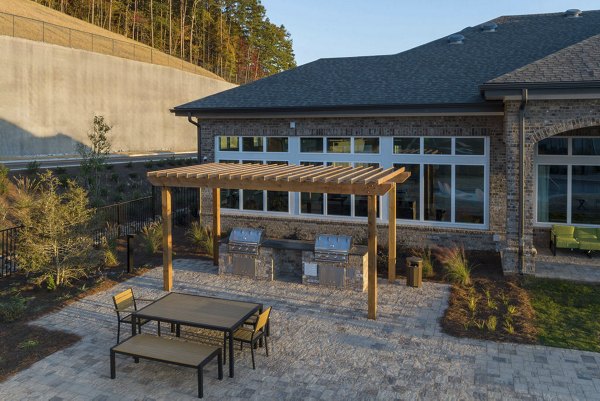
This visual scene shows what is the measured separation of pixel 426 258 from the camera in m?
12.3

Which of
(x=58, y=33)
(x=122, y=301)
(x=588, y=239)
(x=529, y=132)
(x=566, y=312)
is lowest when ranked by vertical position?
(x=566, y=312)

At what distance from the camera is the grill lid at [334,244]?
10.4 meters

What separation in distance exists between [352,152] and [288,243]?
4131 mm

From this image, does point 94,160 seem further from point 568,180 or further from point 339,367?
point 568,180

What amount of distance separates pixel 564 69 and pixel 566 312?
5.26 m

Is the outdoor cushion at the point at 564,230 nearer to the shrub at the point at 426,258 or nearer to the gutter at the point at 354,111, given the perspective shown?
the shrub at the point at 426,258

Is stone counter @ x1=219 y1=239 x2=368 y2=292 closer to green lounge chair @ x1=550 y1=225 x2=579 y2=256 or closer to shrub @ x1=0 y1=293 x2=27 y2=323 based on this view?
shrub @ x1=0 y1=293 x2=27 y2=323

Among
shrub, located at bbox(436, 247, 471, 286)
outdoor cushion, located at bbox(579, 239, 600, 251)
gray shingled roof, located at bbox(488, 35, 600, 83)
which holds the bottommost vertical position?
shrub, located at bbox(436, 247, 471, 286)

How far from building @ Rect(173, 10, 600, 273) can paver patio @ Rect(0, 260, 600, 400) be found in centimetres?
430

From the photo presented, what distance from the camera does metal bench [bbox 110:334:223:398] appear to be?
6.18 meters

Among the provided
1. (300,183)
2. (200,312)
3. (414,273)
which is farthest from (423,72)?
(200,312)

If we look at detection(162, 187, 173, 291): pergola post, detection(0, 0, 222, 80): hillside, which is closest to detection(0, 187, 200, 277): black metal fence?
detection(162, 187, 173, 291): pergola post

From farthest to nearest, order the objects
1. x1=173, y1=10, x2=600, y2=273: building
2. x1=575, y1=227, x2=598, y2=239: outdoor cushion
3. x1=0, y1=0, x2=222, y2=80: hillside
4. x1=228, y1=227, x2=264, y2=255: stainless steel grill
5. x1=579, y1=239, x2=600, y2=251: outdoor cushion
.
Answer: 1. x1=0, y1=0, x2=222, y2=80: hillside
2. x1=575, y1=227, x2=598, y2=239: outdoor cushion
3. x1=579, y1=239, x2=600, y2=251: outdoor cushion
4. x1=228, y1=227, x2=264, y2=255: stainless steel grill
5. x1=173, y1=10, x2=600, y2=273: building

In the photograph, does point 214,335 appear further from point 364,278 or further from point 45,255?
point 45,255
